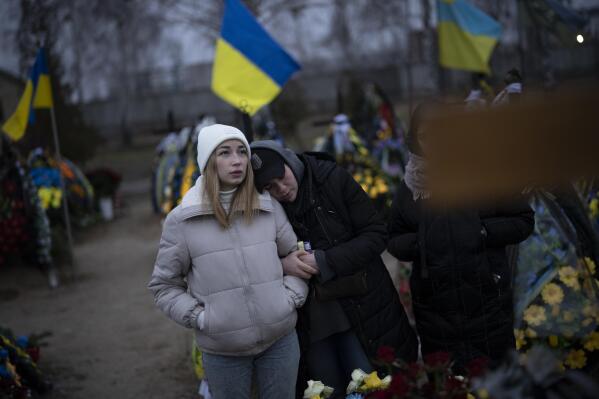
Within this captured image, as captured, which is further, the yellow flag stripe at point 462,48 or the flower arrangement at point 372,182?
the flower arrangement at point 372,182

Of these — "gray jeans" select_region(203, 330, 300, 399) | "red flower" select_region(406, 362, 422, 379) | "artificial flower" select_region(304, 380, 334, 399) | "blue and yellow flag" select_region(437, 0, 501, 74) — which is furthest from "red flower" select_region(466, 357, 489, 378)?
"blue and yellow flag" select_region(437, 0, 501, 74)

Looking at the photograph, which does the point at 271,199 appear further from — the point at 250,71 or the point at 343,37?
the point at 343,37

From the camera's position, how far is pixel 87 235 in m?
12.0

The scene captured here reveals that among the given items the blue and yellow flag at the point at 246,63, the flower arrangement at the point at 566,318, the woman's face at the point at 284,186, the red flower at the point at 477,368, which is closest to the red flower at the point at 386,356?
the red flower at the point at 477,368

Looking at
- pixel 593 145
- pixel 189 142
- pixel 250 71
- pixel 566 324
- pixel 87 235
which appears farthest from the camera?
pixel 87 235

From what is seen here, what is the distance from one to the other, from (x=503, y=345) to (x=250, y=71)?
9.11 feet

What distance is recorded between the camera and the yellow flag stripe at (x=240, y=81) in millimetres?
4848

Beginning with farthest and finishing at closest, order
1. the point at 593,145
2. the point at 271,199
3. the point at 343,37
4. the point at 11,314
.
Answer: the point at 343,37 → the point at 11,314 → the point at 271,199 → the point at 593,145

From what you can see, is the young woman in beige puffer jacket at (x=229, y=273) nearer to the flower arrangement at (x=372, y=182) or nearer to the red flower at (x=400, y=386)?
the red flower at (x=400, y=386)

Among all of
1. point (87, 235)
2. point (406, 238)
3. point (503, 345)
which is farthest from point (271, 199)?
point (87, 235)

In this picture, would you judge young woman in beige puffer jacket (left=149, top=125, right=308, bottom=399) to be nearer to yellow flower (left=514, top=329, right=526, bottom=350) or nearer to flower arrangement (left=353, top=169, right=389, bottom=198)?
yellow flower (left=514, top=329, right=526, bottom=350)

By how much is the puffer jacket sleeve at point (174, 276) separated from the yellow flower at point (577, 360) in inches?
79.5

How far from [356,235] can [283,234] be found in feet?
1.04

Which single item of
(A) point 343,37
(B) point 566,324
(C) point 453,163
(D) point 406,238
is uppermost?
(A) point 343,37
